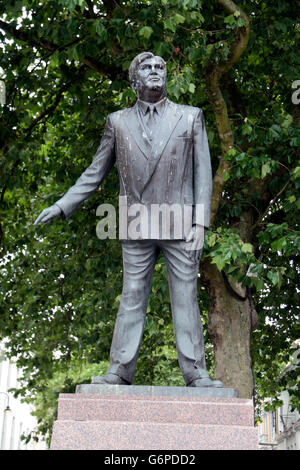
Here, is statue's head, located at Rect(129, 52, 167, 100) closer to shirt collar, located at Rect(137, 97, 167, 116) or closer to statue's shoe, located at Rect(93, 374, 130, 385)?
shirt collar, located at Rect(137, 97, 167, 116)

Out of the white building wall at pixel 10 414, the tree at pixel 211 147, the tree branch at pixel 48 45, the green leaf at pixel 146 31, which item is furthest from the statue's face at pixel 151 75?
the white building wall at pixel 10 414

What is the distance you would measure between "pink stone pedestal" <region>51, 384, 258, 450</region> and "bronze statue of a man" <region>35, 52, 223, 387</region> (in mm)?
431

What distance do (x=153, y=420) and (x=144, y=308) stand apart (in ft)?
3.65

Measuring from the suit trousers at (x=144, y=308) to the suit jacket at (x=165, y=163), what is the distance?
7.5 inches

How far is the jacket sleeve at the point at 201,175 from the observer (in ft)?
18.0

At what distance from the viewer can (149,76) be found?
5566mm

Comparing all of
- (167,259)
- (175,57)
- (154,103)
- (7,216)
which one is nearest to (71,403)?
(167,259)

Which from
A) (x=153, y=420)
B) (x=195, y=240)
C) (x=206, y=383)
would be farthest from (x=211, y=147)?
(x=153, y=420)

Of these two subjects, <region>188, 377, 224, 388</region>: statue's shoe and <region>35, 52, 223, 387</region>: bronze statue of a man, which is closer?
<region>188, 377, 224, 388</region>: statue's shoe

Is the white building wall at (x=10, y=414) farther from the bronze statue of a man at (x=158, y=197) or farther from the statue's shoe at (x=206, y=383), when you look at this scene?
the statue's shoe at (x=206, y=383)

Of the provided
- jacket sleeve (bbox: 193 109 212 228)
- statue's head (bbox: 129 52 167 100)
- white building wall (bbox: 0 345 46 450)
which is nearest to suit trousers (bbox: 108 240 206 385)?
jacket sleeve (bbox: 193 109 212 228)

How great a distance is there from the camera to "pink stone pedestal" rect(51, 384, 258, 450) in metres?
4.50
